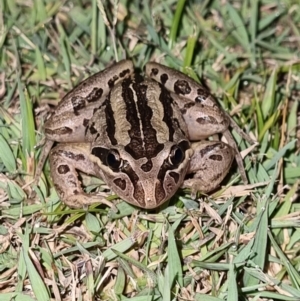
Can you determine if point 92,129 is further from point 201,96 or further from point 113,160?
point 201,96

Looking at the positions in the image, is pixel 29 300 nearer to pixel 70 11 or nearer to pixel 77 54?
pixel 77 54

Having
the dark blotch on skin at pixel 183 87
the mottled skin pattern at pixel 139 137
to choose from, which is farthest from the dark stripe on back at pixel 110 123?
the dark blotch on skin at pixel 183 87

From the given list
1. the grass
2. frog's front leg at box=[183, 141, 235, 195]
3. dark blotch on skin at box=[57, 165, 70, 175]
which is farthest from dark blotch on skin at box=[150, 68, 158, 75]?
dark blotch on skin at box=[57, 165, 70, 175]

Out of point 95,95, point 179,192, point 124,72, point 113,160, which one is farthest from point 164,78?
point 113,160

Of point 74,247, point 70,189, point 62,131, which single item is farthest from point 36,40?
point 74,247

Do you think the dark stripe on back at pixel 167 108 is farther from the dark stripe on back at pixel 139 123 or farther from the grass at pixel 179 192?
the grass at pixel 179 192

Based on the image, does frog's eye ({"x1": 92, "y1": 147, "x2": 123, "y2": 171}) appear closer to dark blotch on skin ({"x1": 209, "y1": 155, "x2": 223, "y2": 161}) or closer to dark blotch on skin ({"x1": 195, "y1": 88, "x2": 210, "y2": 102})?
dark blotch on skin ({"x1": 209, "y1": 155, "x2": 223, "y2": 161})

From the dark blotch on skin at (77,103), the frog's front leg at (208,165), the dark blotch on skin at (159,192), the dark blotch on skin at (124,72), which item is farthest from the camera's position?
the dark blotch on skin at (124,72)
